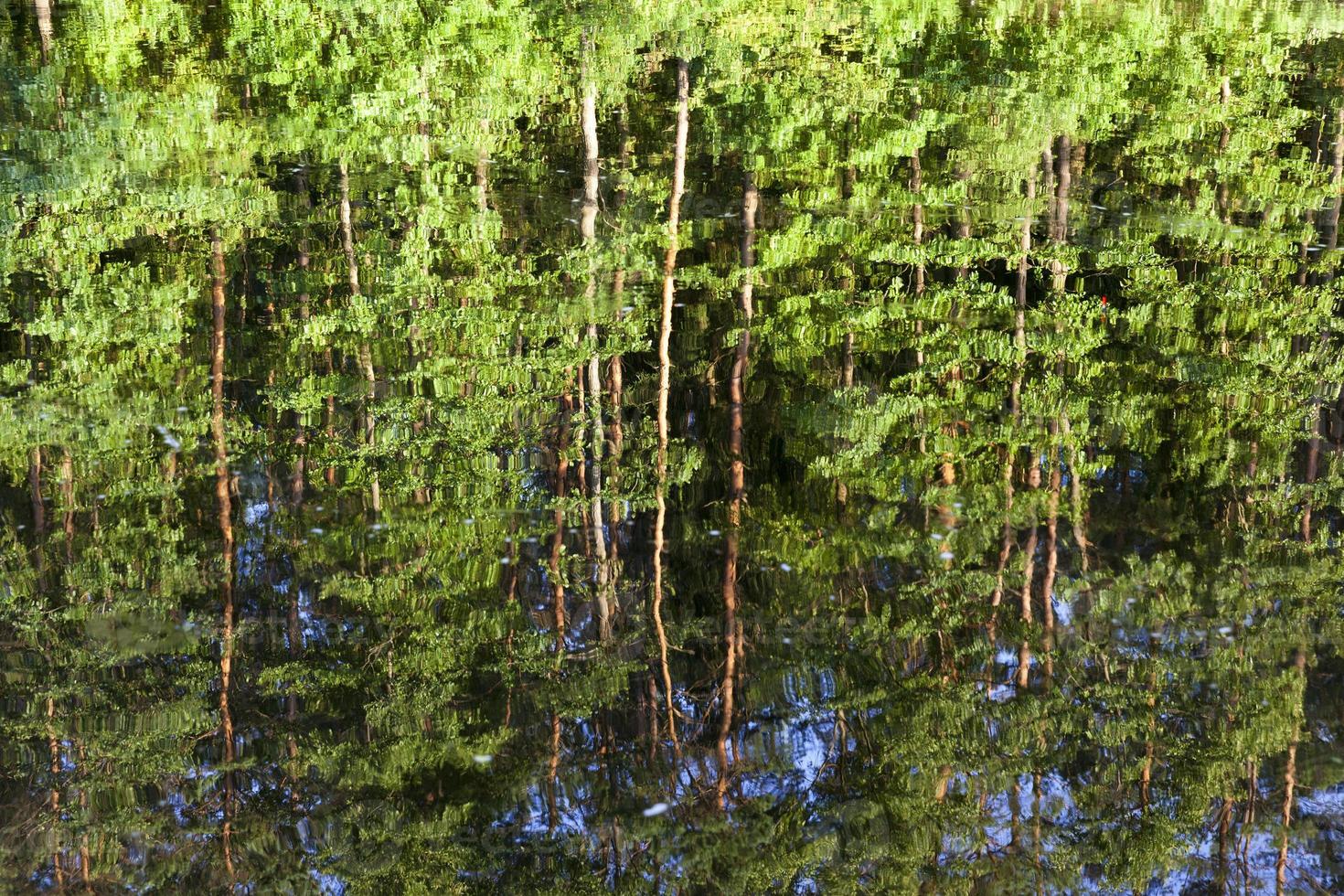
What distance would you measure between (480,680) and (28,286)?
6.69 meters

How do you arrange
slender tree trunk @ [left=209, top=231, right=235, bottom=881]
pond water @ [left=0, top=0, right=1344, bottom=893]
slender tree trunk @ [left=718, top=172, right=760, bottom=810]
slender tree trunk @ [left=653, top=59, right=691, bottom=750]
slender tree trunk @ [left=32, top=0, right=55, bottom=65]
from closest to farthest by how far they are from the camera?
pond water @ [left=0, top=0, right=1344, bottom=893]
slender tree trunk @ [left=209, top=231, right=235, bottom=881]
slender tree trunk @ [left=718, top=172, right=760, bottom=810]
slender tree trunk @ [left=653, top=59, right=691, bottom=750]
slender tree trunk @ [left=32, top=0, right=55, bottom=65]

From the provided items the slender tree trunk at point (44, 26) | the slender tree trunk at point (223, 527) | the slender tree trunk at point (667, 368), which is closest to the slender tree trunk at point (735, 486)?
the slender tree trunk at point (667, 368)

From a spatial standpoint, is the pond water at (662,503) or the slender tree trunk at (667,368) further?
the slender tree trunk at (667,368)

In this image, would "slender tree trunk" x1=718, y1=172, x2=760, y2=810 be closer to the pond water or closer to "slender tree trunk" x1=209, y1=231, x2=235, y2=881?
the pond water

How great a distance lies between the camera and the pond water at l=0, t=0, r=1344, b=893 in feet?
17.2

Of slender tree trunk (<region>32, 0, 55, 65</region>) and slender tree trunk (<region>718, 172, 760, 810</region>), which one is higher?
slender tree trunk (<region>32, 0, 55, 65</region>)

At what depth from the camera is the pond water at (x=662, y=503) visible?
525 centimetres

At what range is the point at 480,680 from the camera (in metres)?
6.05

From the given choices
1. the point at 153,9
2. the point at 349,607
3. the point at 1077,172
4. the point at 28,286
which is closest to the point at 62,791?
the point at 349,607

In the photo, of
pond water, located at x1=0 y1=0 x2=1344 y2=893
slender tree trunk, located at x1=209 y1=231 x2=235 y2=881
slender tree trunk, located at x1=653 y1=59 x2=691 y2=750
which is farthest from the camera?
slender tree trunk, located at x1=653 y1=59 x2=691 y2=750

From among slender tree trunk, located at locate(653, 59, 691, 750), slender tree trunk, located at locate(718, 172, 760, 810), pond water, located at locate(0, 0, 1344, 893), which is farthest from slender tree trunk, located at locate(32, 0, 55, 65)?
slender tree trunk, located at locate(718, 172, 760, 810)

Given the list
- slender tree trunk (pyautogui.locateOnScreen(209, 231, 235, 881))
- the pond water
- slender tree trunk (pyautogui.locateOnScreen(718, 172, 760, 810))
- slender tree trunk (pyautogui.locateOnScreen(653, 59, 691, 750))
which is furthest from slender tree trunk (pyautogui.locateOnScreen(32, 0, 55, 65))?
slender tree trunk (pyautogui.locateOnScreen(718, 172, 760, 810))

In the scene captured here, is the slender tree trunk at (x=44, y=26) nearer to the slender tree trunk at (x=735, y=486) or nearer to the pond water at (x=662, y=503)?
the pond water at (x=662, y=503)

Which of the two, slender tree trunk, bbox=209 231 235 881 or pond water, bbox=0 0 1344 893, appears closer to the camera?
pond water, bbox=0 0 1344 893
